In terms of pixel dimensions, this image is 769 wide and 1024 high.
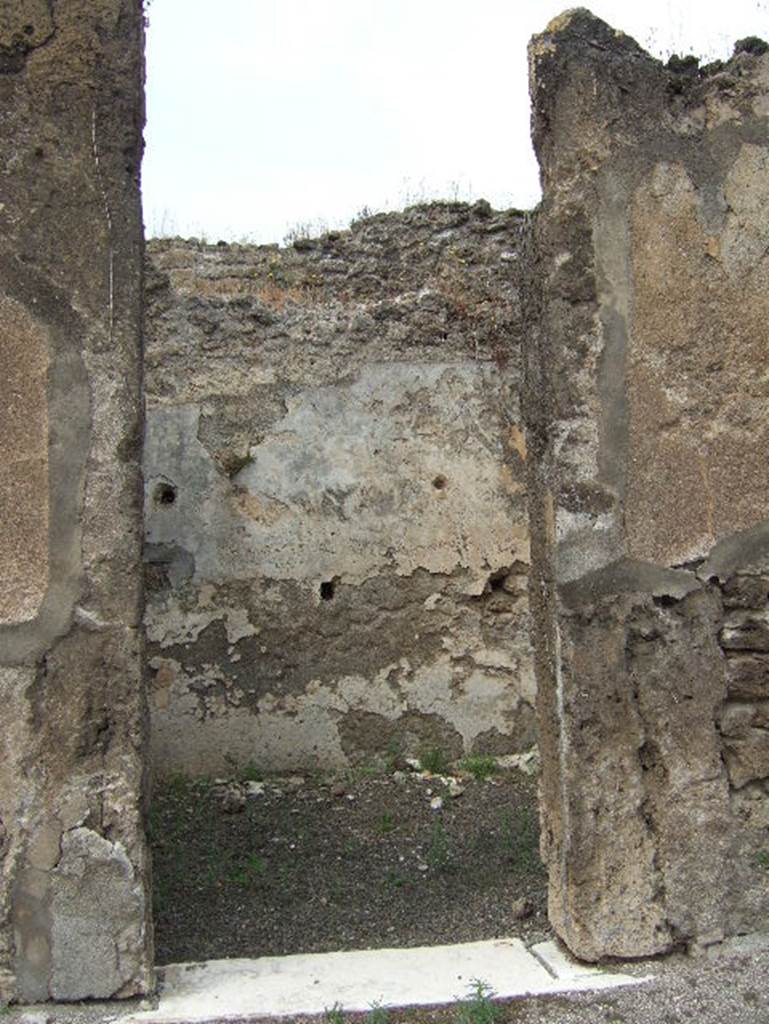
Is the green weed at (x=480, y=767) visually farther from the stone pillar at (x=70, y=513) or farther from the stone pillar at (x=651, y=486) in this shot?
the stone pillar at (x=70, y=513)

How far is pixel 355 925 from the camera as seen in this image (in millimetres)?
3605

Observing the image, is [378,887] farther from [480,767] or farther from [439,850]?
[480,767]

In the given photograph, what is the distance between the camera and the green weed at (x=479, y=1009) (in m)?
2.55

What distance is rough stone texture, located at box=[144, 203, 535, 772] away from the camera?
554 centimetres

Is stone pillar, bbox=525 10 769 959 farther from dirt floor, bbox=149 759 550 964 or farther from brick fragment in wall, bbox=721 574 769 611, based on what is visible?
dirt floor, bbox=149 759 550 964

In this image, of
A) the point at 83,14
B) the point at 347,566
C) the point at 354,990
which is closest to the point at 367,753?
the point at 347,566

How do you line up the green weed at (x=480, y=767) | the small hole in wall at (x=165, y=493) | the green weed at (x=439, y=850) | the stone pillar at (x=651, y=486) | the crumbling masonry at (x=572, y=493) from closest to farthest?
1. the crumbling masonry at (x=572, y=493)
2. the stone pillar at (x=651, y=486)
3. the green weed at (x=439, y=850)
4. the green weed at (x=480, y=767)
5. the small hole in wall at (x=165, y=493)

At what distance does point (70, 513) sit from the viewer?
8.86ft

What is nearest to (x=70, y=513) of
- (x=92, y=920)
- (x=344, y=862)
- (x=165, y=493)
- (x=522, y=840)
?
(x=92, y=920)

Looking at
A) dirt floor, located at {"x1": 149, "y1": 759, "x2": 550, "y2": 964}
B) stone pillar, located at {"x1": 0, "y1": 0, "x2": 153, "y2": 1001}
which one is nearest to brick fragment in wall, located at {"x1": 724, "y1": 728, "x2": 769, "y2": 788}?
dirt floor, located at {"x1": 149, "y1": 759, "x2": 550, "y2": 964}

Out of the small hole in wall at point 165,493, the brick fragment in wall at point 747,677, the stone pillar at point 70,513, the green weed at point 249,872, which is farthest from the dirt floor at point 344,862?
the small hole in wall at point 165,493

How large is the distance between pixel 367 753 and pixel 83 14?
12.3ft

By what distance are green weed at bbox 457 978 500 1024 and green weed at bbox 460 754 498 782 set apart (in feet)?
9.00

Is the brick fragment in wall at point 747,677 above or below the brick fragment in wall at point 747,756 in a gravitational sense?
above
